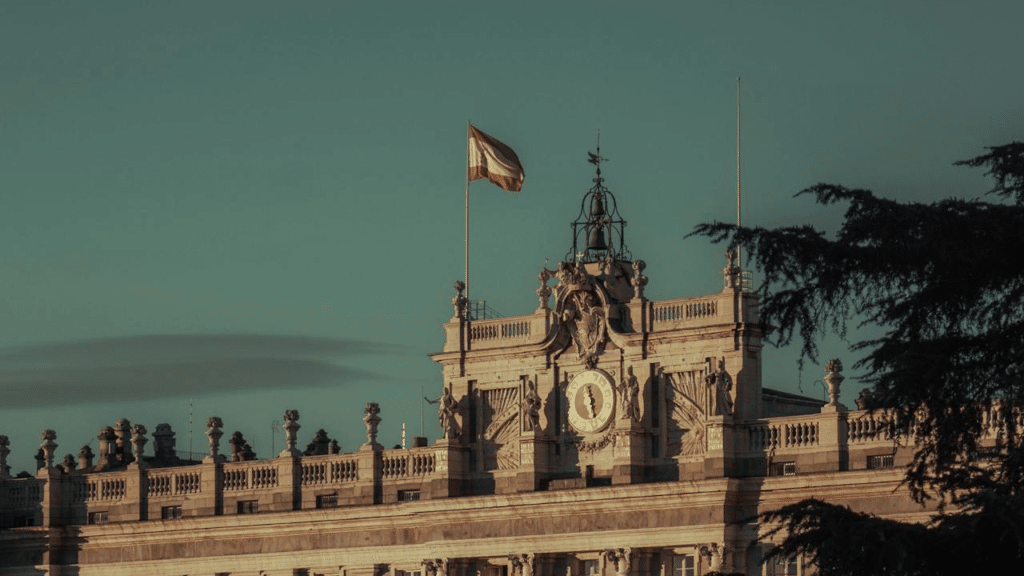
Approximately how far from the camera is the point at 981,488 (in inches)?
1630

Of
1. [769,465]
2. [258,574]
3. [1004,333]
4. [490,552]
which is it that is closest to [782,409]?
[769,465]

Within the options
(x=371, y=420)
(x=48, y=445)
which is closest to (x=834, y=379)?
(x=371, y=420)

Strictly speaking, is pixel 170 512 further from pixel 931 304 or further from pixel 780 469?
pixel 931 304

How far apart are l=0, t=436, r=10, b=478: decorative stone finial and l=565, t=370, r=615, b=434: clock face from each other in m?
24.8

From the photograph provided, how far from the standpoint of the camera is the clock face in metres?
→ 76.9

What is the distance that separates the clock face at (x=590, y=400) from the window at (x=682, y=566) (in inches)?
174

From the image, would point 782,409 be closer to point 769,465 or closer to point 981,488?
point 769,465

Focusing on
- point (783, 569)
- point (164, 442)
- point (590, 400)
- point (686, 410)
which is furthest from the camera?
point (164, 442)

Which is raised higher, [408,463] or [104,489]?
[408,463]

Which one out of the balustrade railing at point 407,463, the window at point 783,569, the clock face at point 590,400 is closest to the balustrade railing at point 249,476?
the balustrade railing at point 407,463

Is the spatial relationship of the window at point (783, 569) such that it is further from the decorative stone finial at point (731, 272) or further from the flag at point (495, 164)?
the flag at point (495, 164)

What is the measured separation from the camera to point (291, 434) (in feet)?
279

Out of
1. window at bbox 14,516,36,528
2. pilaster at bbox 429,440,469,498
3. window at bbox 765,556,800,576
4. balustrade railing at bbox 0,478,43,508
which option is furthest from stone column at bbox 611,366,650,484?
window at bbox 14,516,36,528

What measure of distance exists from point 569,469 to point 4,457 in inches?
1003
